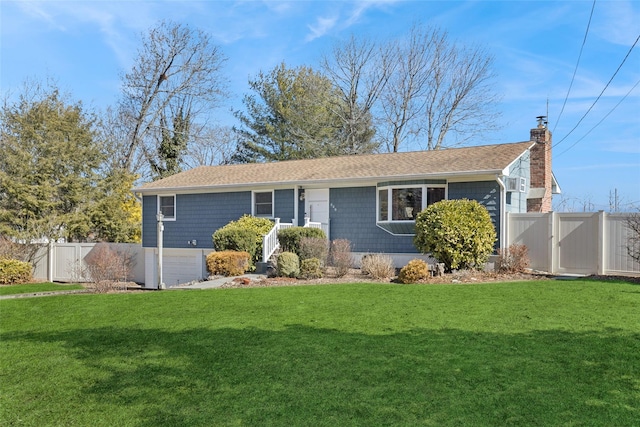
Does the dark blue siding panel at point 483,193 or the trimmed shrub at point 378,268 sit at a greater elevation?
the dark blue siding panel at point 483,193

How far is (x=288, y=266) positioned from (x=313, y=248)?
1017mm

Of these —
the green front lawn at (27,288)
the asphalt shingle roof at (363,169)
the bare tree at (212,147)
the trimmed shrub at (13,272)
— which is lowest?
the green front lawn at (27,288)

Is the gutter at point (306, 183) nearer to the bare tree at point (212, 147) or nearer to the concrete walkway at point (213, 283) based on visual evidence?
the concrete walkway at point (213, 283)

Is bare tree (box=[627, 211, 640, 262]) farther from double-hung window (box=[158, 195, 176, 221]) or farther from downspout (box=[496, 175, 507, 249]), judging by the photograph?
double-hung window (box=[158, 195, 176, 221])

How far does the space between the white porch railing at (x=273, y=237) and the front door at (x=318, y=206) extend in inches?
9.0

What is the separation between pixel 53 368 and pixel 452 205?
32.3 feet

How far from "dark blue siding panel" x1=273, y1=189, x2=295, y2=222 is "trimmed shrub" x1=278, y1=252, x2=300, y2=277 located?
423 centimetres

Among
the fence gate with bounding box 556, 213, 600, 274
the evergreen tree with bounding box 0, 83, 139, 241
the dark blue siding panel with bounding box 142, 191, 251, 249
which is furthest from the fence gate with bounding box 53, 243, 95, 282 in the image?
the fence gate with bounding box 556, 213, 600, 274

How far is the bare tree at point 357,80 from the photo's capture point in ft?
94.6

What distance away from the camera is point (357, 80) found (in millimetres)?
29438

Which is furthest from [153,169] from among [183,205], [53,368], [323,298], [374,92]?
[53,368]

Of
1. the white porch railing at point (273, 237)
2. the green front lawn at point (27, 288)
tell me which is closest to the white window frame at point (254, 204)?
the white porch railing at point (273, 237)

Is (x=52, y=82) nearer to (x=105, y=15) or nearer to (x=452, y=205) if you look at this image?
(x=105, y=15)

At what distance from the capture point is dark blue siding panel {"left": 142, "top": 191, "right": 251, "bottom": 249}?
17984 millimetres
